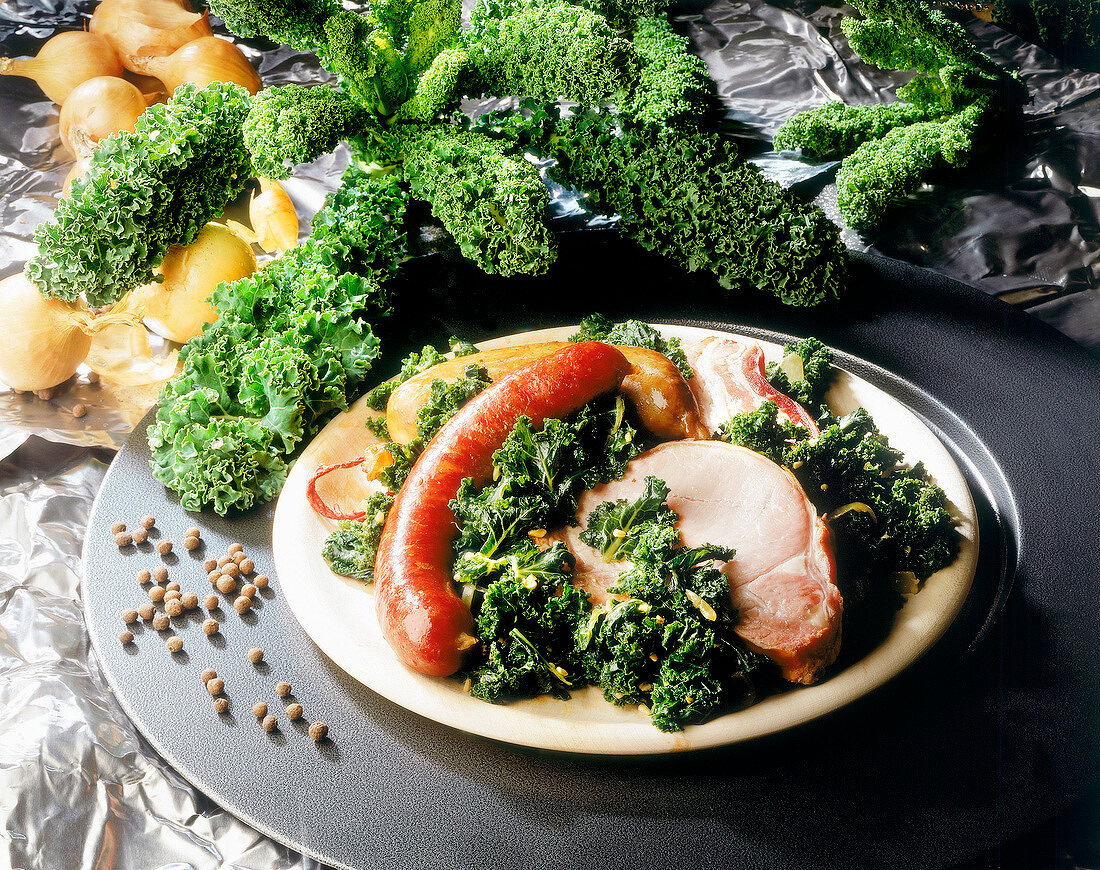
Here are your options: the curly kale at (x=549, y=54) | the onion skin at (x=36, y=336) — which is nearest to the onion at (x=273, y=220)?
the onion skin at (x=36, y=336)

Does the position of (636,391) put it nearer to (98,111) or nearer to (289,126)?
(289,126)

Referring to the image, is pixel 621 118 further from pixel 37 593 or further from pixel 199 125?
pixel 37 593

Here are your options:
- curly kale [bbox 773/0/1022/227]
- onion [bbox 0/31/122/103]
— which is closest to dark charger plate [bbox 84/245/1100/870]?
curly kale [bbox 773/0/1022/227]

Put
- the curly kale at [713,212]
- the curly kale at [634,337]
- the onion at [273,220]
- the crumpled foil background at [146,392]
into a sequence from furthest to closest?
the onion at [273,220]
the curly kale at [713,212]
the curly kale at [634,337]
the crumpled foil background at [146,392]

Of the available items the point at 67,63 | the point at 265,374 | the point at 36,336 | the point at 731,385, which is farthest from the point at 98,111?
the point at 731,385

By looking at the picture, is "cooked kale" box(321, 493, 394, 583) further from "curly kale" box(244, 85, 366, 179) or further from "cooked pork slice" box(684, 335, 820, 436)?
"curly kale" box(244, 85, 366, 179)

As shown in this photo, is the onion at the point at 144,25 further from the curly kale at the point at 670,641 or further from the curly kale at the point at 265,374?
the curly kale at the point at 670,641
